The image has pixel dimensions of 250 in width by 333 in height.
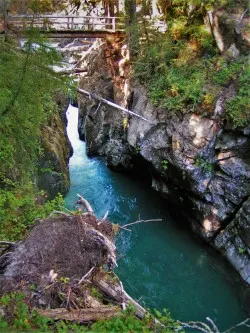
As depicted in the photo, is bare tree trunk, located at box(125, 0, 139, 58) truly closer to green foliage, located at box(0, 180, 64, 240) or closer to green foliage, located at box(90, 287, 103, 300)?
green foliage, located at box(0, 180, 64, 240)

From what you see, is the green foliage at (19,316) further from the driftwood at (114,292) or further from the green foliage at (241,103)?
the green foliage at (241,103)

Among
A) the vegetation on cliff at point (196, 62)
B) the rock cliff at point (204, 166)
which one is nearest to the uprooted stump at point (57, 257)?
the rock cliff at point (204, 166)

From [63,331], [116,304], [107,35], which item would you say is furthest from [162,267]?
[107,35]

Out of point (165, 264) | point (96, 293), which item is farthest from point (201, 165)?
point (96, 293)

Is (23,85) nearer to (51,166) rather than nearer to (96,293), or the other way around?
(96,293)

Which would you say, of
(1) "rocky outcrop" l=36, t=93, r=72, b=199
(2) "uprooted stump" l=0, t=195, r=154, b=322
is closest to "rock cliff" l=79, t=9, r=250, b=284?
(1) "rocky outcrop" l=36, t=93, r=72, b=199

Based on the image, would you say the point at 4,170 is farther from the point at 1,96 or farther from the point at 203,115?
the point at 203,115
